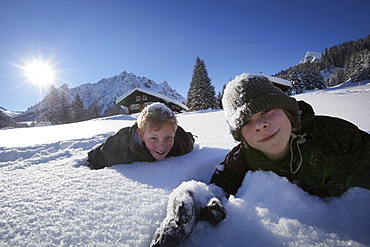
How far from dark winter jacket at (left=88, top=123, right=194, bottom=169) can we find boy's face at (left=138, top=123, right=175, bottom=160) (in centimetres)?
7

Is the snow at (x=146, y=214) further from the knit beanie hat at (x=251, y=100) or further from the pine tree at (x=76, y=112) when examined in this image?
the pine tree at (x=76, y=112)

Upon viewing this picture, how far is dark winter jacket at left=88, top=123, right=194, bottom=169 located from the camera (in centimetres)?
174

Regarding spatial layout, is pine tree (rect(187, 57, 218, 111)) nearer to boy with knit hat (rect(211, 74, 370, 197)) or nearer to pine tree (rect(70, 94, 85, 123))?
pine tree (rect(70, 94, 85, 123))

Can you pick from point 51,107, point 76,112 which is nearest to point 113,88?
point 51,107

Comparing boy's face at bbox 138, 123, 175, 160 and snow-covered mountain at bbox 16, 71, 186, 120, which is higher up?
snow-covered mountain at bbox 16, 71, 186, 120

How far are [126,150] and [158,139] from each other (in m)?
0.41

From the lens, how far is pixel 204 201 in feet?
2.75

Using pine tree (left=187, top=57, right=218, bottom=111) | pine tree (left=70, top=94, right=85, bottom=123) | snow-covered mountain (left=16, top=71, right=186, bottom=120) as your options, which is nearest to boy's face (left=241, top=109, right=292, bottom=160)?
pine tree (left=187, top=57, right=218, bottom=111)

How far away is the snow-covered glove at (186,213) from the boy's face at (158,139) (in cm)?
84

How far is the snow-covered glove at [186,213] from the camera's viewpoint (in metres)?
0.64

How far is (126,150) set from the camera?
5.91ft

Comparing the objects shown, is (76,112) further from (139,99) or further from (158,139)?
(158,139)

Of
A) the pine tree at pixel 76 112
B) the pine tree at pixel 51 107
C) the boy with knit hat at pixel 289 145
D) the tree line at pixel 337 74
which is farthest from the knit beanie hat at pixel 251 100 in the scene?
the tree line at pixel 337 74

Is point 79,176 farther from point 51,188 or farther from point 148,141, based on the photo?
point 148,141
